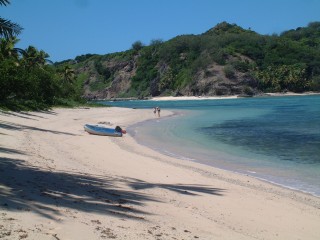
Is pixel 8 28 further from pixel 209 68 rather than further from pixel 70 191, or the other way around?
pixel 209 68

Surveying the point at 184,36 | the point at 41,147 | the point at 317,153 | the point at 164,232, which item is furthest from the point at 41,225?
the point at 184,36

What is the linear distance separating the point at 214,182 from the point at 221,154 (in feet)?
22.7

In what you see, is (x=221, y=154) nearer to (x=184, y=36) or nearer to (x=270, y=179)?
(x=270, y=179)

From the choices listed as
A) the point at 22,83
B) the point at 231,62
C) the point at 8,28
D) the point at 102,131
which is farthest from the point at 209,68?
the point at 8,28

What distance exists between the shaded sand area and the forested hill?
132 metres

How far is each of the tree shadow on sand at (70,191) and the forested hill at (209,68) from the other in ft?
440

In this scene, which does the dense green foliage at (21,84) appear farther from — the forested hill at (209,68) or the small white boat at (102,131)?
the forested hill at (209,68)

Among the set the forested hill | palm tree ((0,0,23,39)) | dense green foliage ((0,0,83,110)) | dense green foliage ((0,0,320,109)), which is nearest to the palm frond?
palm tree ((0,0,23,39))

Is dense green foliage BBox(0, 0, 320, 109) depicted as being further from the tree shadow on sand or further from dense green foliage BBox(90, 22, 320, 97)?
the tree shadow on sand

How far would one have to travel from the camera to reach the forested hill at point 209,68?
473 feet

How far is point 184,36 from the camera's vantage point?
584 ft

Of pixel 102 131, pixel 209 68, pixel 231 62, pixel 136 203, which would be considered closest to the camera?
pixel 136 203

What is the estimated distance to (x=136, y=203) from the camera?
7445mm

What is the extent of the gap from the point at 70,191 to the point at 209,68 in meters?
144
